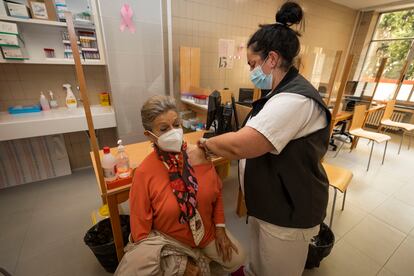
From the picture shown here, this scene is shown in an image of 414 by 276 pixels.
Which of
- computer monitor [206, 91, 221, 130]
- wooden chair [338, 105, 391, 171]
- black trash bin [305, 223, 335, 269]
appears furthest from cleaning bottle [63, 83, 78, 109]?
wooden chair [338, 105, 391, 171]

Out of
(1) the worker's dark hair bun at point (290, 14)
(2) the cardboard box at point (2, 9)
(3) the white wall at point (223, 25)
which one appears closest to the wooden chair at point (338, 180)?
(1) the worker's dark hair bun at point (290, 14)

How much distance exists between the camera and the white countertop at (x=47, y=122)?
6.21ft

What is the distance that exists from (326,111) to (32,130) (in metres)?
2.53

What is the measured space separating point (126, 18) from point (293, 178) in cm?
229

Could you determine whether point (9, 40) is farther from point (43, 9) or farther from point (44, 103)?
point (44, 103)

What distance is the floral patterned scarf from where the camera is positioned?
0.96 m

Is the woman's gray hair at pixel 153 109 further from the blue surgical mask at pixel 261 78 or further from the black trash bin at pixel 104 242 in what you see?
the black trash bin at pixel 104 242

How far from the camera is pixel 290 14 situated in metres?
0.79

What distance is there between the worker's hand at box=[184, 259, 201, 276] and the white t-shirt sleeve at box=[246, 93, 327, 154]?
2.36ft

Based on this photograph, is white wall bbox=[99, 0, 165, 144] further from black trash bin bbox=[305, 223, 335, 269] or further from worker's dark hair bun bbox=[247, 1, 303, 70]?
black trash bin bbox=[305, 223, 335, 269]

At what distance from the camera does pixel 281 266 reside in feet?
3.04

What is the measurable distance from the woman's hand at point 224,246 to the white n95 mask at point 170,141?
0.54m

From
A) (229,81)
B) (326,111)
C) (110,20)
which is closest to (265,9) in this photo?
(229,81)

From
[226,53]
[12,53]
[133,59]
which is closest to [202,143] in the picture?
[133,59]
